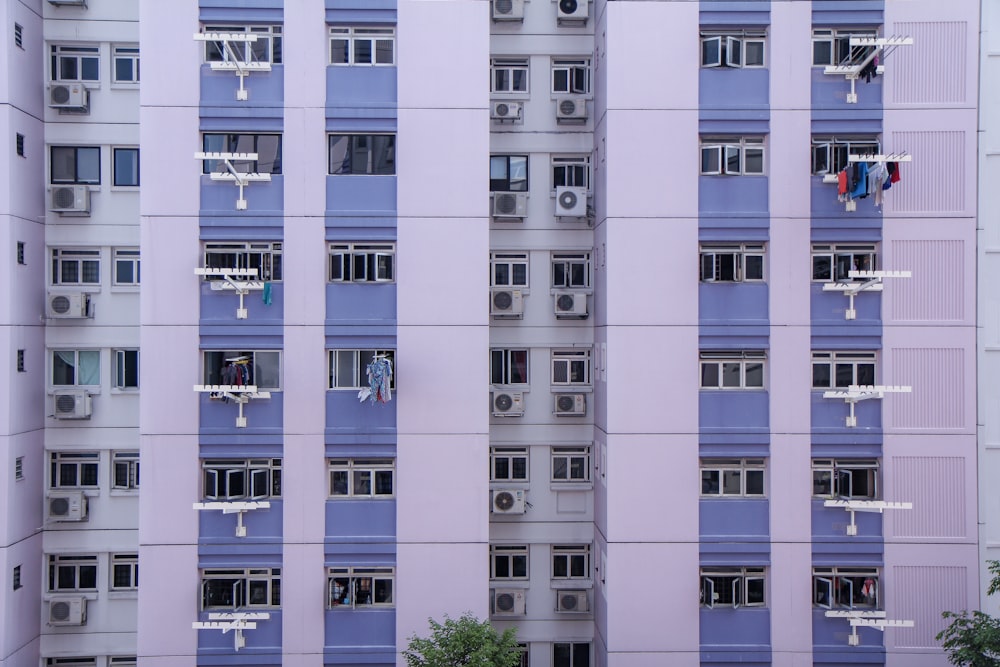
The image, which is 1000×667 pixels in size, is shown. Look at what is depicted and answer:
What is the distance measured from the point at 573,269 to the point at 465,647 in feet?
19.4

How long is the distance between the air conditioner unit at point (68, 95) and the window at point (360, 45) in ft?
13.9

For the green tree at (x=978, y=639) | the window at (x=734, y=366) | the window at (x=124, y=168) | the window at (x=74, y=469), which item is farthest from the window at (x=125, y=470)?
the green tree at (x=978, y=639)

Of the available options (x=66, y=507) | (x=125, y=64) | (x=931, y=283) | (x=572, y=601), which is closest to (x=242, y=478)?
(x=66, y=507)

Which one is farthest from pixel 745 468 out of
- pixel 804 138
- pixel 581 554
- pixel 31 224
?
pixel 31 224

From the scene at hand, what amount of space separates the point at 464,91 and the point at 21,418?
8.47 meters

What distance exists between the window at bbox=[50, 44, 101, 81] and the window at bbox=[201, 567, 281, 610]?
822cm

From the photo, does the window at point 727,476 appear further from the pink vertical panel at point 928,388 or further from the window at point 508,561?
the window at point 508,561

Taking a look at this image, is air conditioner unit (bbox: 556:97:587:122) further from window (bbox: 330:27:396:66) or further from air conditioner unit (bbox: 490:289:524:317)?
air conditioner unit (bbox: 490:289:524:317)

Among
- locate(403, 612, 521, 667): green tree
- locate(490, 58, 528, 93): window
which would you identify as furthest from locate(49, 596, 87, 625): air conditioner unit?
locate(490, 58, 528, 93): window

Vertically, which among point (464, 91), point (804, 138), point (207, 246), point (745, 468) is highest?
point (464, 91)

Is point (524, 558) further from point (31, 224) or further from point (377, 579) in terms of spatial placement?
point (31, 224)

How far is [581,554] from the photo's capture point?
35.3ft

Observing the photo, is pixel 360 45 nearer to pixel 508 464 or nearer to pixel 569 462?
pixel 508 464

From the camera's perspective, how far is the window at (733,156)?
32.2 ft
